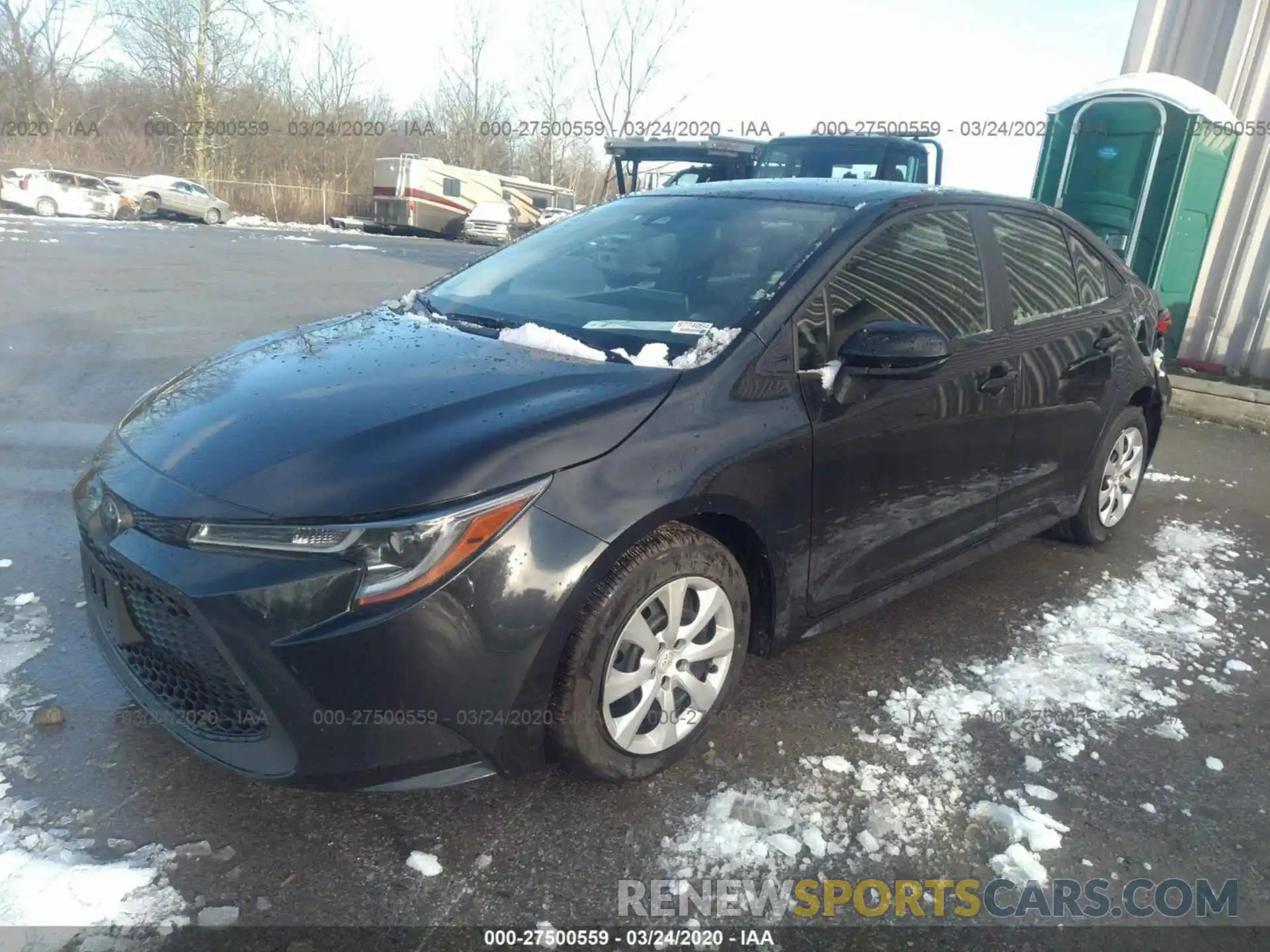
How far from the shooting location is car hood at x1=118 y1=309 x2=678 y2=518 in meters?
2.07

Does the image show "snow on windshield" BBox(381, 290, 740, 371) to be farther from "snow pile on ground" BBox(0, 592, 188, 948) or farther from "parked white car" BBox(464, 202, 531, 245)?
"parked white car" BBox(464, 202, 531, 245)

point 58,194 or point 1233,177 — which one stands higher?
point 1233,177

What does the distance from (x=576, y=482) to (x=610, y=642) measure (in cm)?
43

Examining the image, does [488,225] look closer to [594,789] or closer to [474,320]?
[474,320]

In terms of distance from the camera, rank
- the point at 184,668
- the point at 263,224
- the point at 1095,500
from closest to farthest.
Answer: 1. the point at 184,668
2. the point at 1095,500
3. the point at 263,224

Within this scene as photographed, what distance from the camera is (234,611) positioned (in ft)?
6.52

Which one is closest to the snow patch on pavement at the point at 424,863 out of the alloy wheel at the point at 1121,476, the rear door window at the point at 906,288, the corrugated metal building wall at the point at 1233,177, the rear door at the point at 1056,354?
the rear door window at the point at 906,288

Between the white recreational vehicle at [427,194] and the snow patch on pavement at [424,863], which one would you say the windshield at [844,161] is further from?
the white recreational vehicle at [427,194]

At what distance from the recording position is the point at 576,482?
2.17 m

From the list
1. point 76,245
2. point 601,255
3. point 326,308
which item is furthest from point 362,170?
point 601,255

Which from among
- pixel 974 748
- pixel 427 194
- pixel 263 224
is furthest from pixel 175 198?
pixel 974 748

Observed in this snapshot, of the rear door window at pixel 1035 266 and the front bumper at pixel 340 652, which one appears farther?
the rear door window at pixel 1035 266

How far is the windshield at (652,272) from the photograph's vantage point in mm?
2807

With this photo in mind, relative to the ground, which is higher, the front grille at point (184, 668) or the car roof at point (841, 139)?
the car roof at point (841, 139)
